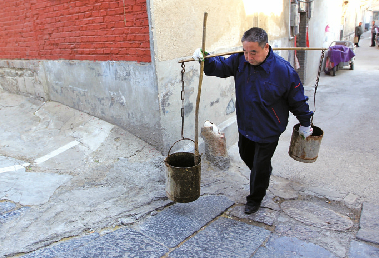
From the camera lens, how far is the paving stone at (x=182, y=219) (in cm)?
272

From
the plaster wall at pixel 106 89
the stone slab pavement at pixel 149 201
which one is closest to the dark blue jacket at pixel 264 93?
the stone slab pavement at pixel 149 201

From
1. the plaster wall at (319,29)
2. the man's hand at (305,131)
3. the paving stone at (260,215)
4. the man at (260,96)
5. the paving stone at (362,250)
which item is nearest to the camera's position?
the paving stone at (362,250)

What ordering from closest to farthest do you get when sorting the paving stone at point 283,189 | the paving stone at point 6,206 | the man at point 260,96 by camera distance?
the man at point 260,96 → the paving stone at point 6,206 → the paving stone at point 283,189

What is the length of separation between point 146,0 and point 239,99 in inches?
60.5

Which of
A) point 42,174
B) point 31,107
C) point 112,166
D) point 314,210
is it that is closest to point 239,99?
point 314,210

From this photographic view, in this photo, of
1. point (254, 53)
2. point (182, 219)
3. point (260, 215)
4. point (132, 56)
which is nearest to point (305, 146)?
point (260, 215)

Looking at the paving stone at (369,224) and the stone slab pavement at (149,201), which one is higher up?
the stone slab pavement at (149,201)

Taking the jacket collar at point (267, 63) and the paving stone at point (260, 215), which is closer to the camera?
the jacket collar at point (267, 63)

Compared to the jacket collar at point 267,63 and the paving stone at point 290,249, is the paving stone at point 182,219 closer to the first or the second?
the paving stone at point 290,249

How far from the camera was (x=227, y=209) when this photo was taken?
3.22m

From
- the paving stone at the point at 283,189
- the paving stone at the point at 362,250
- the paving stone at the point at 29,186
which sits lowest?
the paving stone at the point at 362,250

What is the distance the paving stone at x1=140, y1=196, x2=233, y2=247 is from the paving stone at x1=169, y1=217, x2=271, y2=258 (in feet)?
0.29

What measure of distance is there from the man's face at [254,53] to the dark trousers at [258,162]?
805 mm

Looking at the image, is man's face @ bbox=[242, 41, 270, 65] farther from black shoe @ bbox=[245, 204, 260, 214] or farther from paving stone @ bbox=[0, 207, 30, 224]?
paving stone @ bbox=[0, 207, 30, 224]
